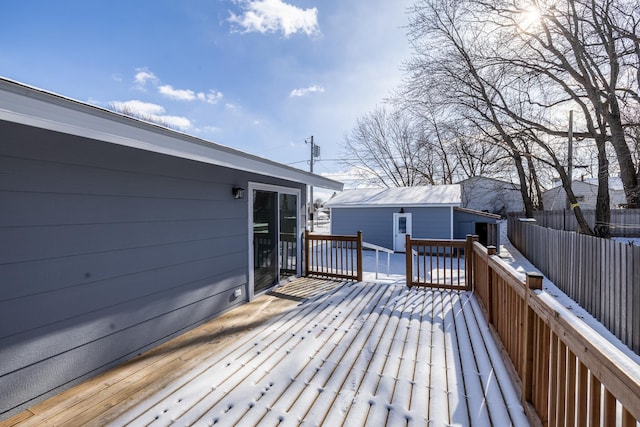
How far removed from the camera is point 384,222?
37.6ft

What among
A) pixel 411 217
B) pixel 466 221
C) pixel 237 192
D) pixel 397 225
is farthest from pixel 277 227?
pixel 466 221

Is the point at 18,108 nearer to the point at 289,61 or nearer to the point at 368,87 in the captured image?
the point at 289,61

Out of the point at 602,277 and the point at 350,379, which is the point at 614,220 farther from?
the point at 350,379

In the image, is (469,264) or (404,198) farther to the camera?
(404,198)

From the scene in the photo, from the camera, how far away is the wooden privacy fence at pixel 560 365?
3.20ft

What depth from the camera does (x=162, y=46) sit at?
6.92m

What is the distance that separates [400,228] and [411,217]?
58 cm

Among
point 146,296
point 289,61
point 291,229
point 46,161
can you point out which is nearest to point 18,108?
point 46,161

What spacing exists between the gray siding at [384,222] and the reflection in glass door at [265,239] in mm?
7157

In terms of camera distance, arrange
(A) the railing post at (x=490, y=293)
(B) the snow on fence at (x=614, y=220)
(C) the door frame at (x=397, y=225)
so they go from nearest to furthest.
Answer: (A) the railing post at (x=490, y=293)
(C) the door frame at (x=397, y=225)
(B) the snow on fence at (x=614, y=220)

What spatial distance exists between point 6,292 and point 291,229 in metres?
3.82

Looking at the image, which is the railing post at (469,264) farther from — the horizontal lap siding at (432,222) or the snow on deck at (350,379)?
the horizontal lap siding at (432,222)

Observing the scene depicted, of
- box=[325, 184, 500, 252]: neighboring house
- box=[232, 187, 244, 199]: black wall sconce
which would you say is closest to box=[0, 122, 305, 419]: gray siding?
box=[232, 187, 244, 199]: black wall sconce

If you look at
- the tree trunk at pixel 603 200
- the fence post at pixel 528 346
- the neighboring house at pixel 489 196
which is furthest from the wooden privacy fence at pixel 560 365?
the neighboring house at pixel 489 196
